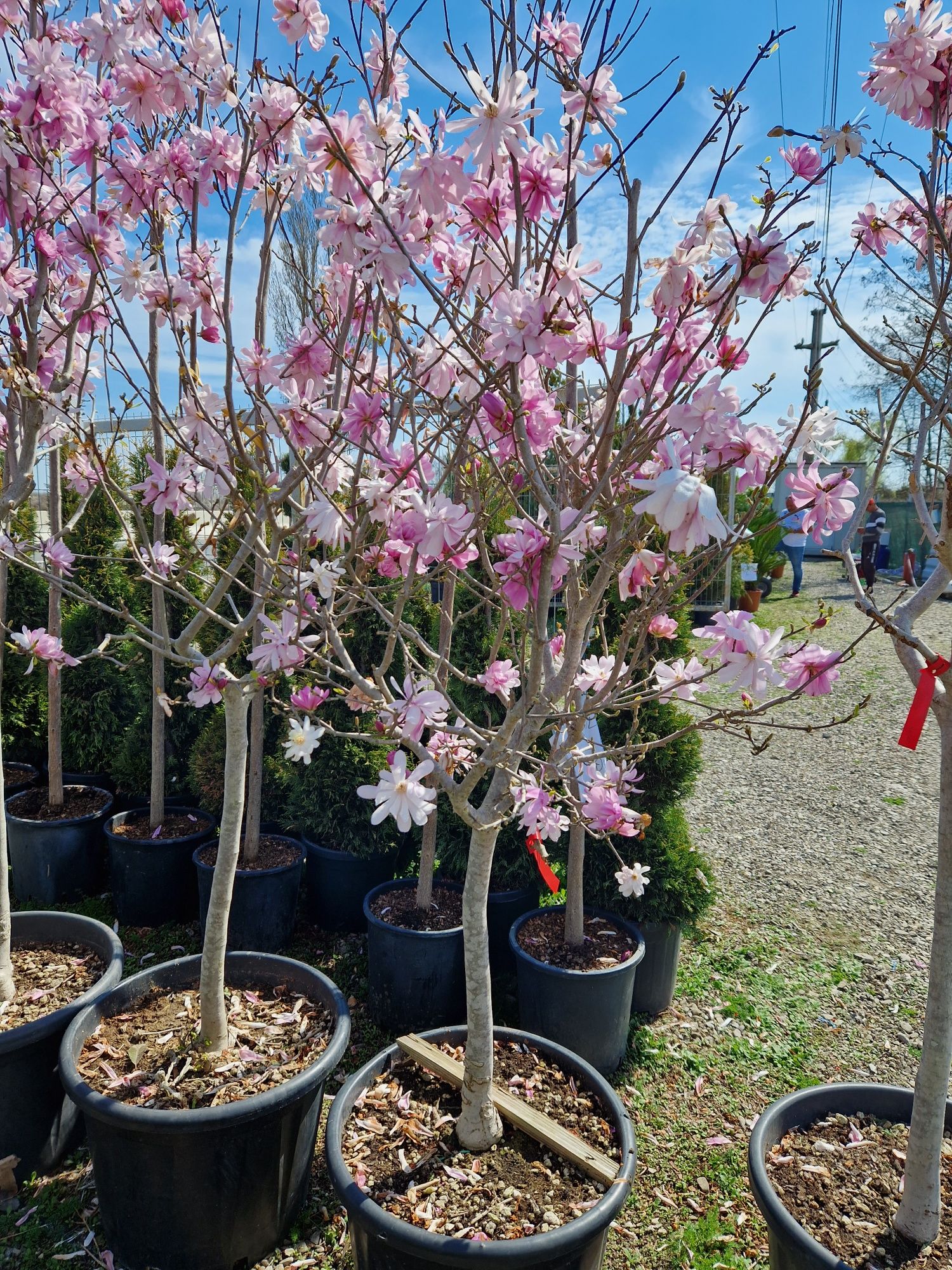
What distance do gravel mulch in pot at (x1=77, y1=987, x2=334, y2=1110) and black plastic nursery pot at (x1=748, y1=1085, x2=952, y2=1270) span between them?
39.4 inches

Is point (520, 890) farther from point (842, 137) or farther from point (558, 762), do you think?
point (842, 137)

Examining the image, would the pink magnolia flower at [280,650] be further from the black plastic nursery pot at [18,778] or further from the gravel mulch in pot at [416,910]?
the black plastic nursery pot at [18,778]

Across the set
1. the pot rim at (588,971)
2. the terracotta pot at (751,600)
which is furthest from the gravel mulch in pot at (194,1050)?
the terracotta pot at (751,600)

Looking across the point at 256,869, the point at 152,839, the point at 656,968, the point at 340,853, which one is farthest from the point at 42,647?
the point at 656,968

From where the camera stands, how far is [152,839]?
3.28 metres

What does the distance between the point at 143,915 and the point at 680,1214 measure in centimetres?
226

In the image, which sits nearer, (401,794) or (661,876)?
(401,794)

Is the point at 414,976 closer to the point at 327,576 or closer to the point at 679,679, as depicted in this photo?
the point at 679,679

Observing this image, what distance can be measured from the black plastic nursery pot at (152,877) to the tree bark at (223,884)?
129cm

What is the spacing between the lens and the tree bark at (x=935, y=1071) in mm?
1544

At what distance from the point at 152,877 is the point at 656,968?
6.40 ft

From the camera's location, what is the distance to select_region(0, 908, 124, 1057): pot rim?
78.5 inches

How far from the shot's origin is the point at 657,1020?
2.81 metres

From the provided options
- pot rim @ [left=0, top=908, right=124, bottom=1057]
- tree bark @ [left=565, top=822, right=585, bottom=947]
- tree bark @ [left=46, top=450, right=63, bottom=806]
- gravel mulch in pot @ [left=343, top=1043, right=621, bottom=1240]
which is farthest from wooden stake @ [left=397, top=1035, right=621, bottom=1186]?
tree bark @ [left=46, top=450, right=63, bottom=806]
